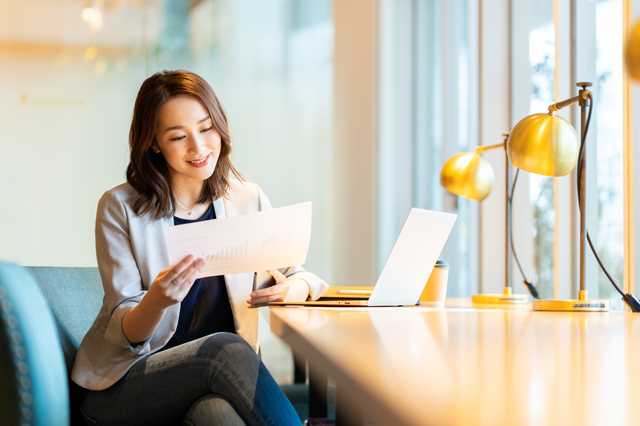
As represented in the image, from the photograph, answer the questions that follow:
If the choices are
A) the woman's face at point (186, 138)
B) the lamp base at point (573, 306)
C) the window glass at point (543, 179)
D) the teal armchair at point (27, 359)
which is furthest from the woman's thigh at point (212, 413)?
the window glass at point (543, 179)

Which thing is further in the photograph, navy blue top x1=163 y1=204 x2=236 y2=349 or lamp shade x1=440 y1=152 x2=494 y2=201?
lamp shade x1=440 y1=152 x2=494 y2=201

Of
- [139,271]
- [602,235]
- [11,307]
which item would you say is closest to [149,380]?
[139,271]

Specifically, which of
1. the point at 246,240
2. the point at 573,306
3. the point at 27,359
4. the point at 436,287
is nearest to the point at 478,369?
the point at 27,359

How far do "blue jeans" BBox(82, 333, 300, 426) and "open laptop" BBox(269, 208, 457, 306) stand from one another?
0.59ft

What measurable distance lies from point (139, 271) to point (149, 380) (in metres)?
0.27

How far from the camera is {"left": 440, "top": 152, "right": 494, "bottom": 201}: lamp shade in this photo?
1749 mm

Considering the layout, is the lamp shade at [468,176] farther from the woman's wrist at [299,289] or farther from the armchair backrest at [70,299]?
the armchair backrest at [70,299]

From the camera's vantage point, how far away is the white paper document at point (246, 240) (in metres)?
1.00

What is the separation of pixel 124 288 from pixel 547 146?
937 mm

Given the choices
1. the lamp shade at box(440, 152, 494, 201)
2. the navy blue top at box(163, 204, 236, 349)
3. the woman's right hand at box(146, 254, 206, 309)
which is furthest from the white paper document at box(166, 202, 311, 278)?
the lamp shade at box(440, 152, 494, 201)

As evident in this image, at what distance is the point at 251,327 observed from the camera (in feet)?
4.44

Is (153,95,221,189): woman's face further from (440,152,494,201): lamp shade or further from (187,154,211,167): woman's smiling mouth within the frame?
(440,152,494,201): lamp shade

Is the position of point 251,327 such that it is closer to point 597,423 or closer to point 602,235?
point 597,423

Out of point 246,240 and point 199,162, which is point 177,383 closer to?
point 246,240
